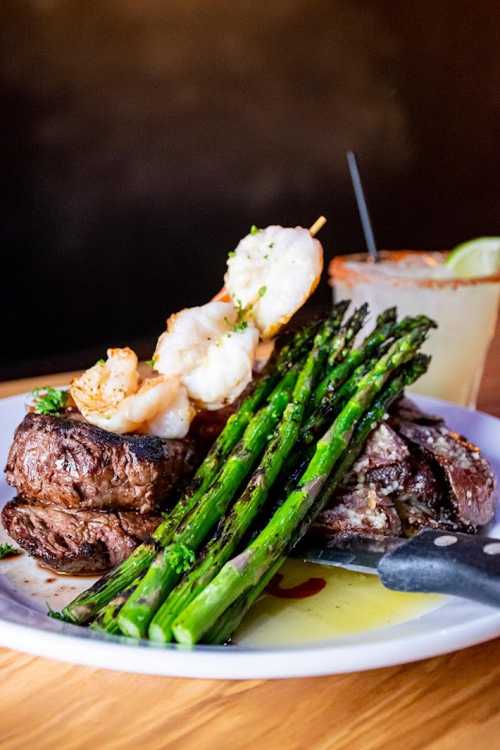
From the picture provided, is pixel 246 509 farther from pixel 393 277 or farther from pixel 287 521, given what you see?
pixel 393 277

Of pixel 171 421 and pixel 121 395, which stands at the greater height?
pixel 121 395

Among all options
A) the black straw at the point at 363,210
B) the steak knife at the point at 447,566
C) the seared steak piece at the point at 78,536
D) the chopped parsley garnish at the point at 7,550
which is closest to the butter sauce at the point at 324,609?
the steak knife at the point at 447,566

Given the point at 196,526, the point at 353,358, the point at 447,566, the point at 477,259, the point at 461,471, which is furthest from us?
the point at 477,259

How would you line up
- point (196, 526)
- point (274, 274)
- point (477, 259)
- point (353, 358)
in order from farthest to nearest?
point (477, 259), point (353, 358), point (274, 274), point (196, 526)

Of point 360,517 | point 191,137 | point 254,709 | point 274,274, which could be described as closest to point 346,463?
point 360,517

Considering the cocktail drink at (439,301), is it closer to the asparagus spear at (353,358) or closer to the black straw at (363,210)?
the black straw at (363,210)

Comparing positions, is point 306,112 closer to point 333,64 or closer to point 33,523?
point 333,64

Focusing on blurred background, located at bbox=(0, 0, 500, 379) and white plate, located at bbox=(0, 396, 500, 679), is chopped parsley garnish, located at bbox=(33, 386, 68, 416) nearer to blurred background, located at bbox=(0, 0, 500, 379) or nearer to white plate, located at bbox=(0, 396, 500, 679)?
white plate, located at bbox=(0, 396, 500, 679)
